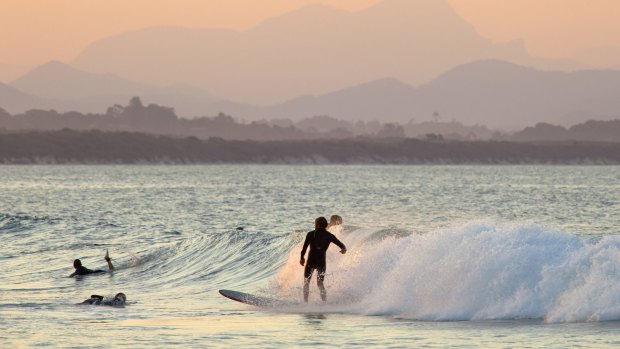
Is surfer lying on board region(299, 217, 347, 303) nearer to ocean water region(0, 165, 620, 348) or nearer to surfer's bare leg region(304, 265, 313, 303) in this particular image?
surfer's bare leg region(304, 265, 313, 303)

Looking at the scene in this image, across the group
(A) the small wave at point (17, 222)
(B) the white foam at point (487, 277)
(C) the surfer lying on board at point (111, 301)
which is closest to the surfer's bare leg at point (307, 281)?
(B) the white foam at point (487, 277)

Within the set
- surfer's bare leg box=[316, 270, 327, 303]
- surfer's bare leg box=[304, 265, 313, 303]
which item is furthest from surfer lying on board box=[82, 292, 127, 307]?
surfer's bare leg box=[316, 270, 327, 303]

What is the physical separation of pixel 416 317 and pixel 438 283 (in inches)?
53.5

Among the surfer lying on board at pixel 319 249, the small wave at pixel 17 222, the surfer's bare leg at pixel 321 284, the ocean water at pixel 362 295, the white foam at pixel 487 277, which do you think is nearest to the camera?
the ocean water at pixel 362 295

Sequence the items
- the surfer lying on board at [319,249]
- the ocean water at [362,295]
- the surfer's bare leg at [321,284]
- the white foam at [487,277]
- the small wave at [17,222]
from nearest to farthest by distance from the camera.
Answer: the ocean water at [362,295] → the white foam at [487,277] → the surfer lying on board at [319,249] → the surfer's bare leg at [321,284] → the small wave at [17,222]

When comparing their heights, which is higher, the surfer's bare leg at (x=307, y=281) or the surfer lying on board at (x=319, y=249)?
the surfer lying on board at (x=319, y=249)

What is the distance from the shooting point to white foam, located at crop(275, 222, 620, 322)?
22.1 meters

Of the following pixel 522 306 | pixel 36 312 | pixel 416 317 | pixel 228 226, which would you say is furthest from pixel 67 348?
pixel 228 226

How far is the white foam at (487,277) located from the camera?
22.1 m

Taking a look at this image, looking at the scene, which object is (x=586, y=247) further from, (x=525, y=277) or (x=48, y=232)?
(x=48, y=232)

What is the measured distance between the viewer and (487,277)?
23766mm

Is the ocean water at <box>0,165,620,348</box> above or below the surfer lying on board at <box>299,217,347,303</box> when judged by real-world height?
below

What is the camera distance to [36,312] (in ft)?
80.9

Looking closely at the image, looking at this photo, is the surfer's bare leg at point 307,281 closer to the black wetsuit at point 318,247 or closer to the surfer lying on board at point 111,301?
the black wetsuit at point 318,247
